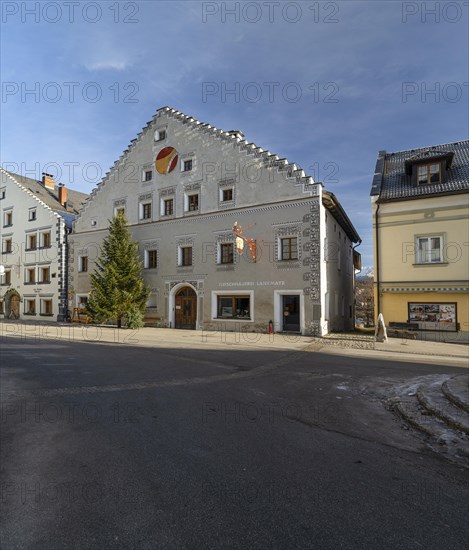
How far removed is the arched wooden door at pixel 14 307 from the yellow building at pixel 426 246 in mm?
32885

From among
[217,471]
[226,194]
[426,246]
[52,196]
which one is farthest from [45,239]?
[217,471]

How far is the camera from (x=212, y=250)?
80.2ft

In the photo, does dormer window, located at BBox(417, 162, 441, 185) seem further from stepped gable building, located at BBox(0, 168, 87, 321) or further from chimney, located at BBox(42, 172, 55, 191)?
chimney, located at BBox(42, 172, 55, 191)

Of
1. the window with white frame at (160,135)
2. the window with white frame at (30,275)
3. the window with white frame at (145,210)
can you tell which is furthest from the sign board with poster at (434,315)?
the window with white frame at (30,275)

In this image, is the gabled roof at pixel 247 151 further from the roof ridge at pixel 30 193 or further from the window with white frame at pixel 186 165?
the roof ridge at pixel 30 193

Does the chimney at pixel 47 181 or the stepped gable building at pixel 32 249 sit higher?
the chimney at pixel 47 181

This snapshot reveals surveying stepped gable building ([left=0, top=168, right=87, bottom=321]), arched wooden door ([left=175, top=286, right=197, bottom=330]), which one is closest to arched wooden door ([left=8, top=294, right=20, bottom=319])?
stepped gable building ([left=0, top=168, right=87, bottom=321])

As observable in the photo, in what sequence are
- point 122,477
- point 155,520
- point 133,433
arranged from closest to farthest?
point 155,520
point 122,477
point 133,433

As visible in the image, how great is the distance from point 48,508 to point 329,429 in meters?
3.90

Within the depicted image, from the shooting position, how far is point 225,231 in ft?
78.9

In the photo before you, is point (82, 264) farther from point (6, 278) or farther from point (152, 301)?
point (6, 278)

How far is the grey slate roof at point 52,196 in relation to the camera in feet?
119

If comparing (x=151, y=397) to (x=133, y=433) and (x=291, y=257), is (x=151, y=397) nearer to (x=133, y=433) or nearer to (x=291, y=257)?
(x=133, y=433)

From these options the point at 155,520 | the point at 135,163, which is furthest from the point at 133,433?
the point at 135,163
